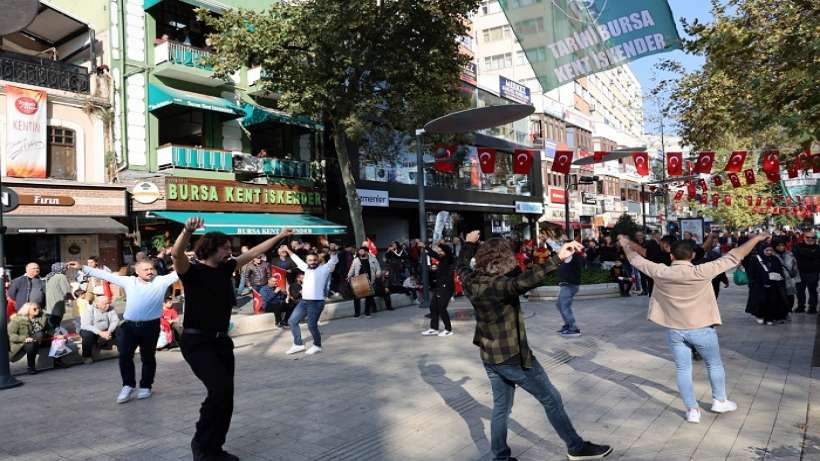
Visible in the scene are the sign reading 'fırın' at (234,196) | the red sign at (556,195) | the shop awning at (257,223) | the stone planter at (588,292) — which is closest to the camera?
the stone planter at (588,292)

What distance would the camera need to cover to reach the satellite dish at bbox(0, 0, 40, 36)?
21.6 feet

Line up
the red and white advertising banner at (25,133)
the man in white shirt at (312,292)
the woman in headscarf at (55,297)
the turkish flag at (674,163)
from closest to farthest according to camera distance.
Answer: the man in white shirt at (312,292), the woman in headscarf at (55,297), the red and white advertising banner at (25,133), the turkish flag at (674,163)

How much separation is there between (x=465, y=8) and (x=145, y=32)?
33.7ft

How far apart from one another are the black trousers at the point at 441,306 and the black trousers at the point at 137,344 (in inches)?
183

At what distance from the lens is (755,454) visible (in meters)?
4.12

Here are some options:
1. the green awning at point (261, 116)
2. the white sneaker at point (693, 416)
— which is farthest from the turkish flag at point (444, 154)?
the white sneaker at point (693, 416)

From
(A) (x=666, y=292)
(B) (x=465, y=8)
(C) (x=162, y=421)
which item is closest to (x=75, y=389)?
(C) (x=162, y=421)

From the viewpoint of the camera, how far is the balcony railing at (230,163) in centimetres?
1811

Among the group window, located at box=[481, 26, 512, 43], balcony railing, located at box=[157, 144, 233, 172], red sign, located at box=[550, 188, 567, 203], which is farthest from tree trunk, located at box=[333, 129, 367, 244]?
window, located at box=[481, 26, 512, 43]

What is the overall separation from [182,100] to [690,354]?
16526 mm

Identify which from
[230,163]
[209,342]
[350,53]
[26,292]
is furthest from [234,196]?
[209,342]

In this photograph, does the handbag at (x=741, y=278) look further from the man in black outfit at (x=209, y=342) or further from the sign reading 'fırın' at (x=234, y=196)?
the sign reading 'fırın' at (x=234, y=196)

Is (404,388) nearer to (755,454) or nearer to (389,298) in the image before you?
(755,454)

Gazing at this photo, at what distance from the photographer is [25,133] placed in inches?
603
